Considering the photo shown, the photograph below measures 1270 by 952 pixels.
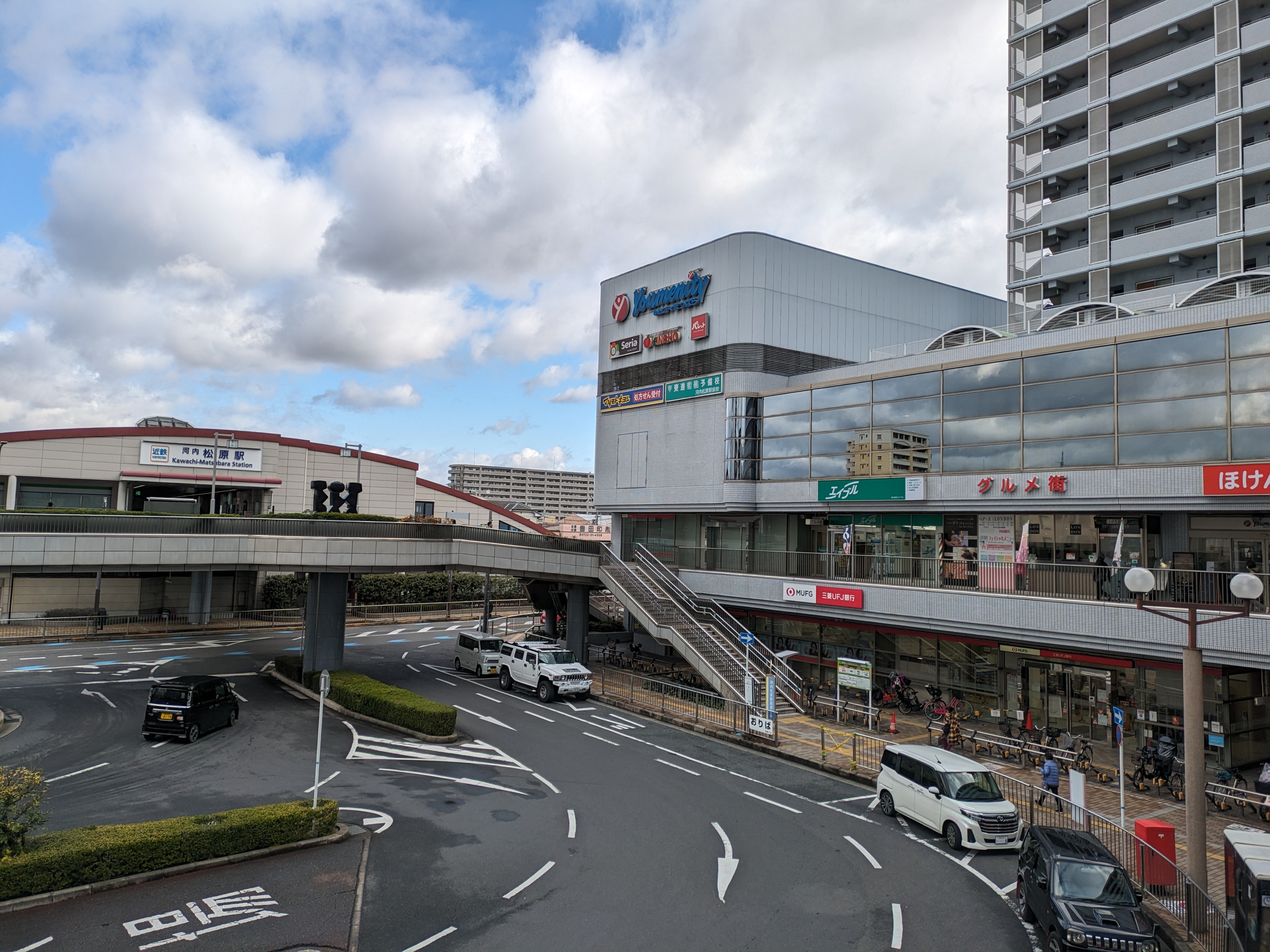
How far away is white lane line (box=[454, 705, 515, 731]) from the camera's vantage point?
2728 centimetres

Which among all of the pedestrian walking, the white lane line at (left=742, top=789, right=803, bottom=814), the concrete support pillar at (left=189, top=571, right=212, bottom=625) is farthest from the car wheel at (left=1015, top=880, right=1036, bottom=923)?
the concrete support pillar at (left=189, top=571, right=212, bottom=625)

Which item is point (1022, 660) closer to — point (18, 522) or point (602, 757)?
point (602, 757)

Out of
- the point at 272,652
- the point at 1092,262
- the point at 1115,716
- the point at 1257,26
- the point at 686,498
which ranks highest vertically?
the point at 1257,26

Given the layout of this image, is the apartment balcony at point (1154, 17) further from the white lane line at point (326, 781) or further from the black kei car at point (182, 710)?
the black kei car at point (182, 710)

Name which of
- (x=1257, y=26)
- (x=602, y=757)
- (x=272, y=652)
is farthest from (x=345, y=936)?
(x=1257, y=26)

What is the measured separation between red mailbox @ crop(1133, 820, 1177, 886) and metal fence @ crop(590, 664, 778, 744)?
12000mm

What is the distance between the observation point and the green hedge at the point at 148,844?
1262 cm

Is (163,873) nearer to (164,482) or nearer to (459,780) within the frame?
(459,780)

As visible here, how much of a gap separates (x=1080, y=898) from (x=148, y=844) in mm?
15288

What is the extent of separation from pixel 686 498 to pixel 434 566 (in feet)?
40.6

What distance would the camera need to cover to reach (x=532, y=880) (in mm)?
14289

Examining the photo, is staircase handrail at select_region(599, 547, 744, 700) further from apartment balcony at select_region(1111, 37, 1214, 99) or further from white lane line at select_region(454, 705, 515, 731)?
apartment balcony at select_region(1111, 37, 1214, 99)

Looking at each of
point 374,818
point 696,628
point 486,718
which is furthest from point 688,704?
point 374,818

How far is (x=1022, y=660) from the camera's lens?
27.5m
